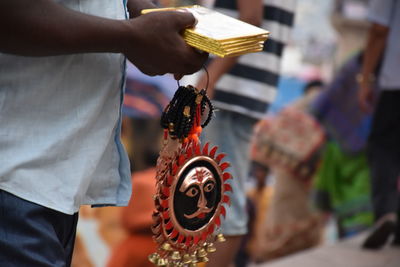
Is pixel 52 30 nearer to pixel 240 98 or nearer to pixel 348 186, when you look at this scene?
pixel 240 98

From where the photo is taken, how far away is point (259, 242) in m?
5.24

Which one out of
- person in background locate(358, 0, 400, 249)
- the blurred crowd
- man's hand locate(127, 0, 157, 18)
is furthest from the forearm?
person in background locate(358, 0, 400, 249)

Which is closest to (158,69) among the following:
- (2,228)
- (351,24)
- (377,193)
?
(2,228)

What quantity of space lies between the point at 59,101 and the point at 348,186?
3769 millimetres

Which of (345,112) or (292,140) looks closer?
(345,112)

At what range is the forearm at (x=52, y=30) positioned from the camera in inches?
52.9

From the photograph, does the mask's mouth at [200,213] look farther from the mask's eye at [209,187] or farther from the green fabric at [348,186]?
the green fabric at [348,186]

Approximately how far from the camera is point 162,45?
1.46 meters

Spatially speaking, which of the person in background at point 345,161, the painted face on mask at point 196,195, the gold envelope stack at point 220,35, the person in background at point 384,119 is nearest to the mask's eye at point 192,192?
the painted face on mask at point 196,195

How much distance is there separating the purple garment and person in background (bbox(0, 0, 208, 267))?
11.9ft

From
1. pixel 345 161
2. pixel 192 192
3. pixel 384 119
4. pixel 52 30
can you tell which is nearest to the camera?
pixel 52 30

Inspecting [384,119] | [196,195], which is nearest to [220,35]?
[196,195]

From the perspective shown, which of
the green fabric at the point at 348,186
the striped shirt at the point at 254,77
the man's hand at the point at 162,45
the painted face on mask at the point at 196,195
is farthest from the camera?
the green fabric at the point at 348,186

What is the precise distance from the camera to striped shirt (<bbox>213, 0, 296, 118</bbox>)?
288 cm
